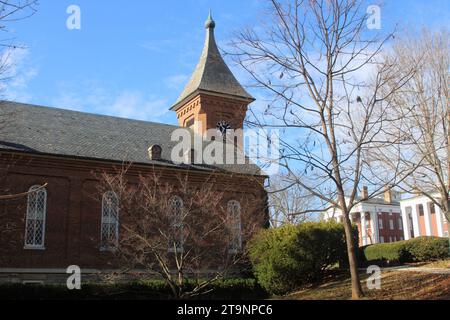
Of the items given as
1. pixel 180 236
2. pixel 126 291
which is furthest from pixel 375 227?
pixel 180 236

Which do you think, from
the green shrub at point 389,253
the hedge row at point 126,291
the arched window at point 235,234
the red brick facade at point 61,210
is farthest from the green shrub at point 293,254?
the green shrub at point 389,253

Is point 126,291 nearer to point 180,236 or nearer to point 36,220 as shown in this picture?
point 180,236

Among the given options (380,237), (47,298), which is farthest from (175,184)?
(380,237)

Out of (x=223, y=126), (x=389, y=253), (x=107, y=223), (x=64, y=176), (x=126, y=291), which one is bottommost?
(x=126, y=291)

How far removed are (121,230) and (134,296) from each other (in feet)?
11.8

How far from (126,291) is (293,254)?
25.2 feet

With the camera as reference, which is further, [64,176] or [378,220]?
[378,220]

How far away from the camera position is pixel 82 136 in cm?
2761

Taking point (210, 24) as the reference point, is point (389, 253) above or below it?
below

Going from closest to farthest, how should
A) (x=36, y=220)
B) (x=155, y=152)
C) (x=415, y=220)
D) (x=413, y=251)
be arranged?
(x=36, y=220) < (x=413, y=251) < (x=155, y=152) < (x=415, y=220)

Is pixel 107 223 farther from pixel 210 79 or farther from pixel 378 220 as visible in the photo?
pixel 378 220

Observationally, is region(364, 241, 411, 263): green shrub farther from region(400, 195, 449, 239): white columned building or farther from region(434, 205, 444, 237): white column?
region(400, 195, 449, 239): white columned building

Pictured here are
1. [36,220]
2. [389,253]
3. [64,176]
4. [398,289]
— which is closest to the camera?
[398,289]

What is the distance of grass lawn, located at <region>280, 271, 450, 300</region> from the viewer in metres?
16.4
